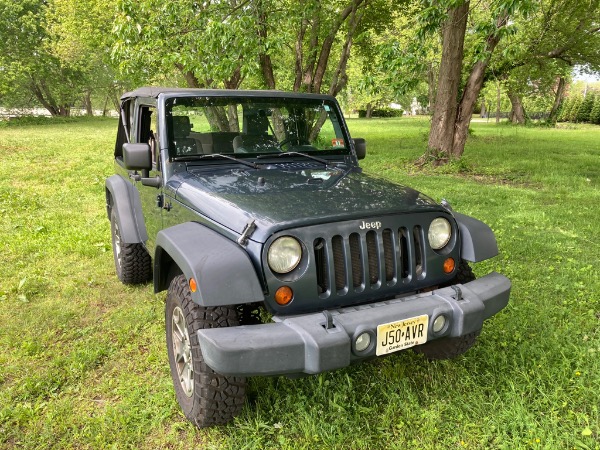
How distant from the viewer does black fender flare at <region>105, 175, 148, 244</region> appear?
393 cm

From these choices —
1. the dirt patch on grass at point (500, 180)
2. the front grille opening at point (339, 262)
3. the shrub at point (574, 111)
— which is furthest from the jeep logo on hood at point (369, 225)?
the shrub at point (574, 111)

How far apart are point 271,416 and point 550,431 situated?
1468 millimetres

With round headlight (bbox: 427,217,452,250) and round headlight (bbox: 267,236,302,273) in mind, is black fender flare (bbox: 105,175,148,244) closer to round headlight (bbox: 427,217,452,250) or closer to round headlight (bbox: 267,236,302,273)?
round headlight (bbox: 267,236,302,273)

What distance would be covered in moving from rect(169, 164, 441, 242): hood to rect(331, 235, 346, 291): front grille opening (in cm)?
11

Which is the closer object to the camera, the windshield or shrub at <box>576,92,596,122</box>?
the windshield

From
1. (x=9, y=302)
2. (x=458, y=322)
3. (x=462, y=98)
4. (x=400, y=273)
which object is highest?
(x=462, y=98)

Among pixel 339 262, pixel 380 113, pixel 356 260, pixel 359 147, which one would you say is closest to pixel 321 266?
pixel 339 262

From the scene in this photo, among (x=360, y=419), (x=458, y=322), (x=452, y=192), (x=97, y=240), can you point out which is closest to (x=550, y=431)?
(x=458, y=322)

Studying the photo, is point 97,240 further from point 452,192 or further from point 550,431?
point 452,192

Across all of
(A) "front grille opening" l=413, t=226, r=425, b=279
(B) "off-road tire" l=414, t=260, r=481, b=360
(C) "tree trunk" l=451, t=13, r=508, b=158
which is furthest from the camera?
(C) "tree trunk" l=451, t=13, r=508, b=158

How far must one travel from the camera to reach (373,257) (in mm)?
2441

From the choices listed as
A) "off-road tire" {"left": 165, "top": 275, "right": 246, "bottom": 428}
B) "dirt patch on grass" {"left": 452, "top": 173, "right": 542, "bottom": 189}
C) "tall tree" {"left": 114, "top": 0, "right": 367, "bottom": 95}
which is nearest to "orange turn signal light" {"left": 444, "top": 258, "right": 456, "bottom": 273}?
"off-road tire" {"left": 165, "top": 275, "right": 246, "bottom": 428}

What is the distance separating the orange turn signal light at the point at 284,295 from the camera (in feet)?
7.32

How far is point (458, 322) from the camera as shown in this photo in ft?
7.77
